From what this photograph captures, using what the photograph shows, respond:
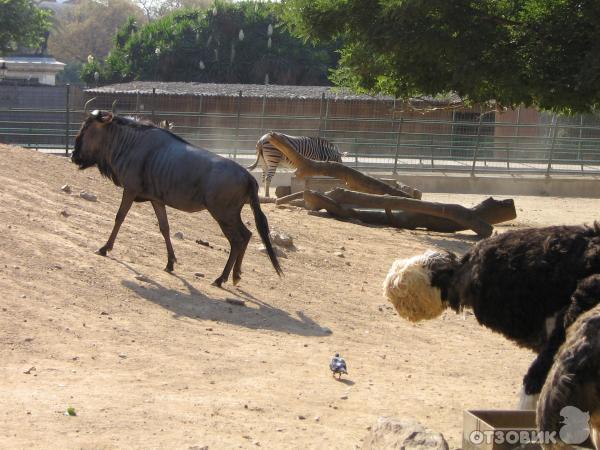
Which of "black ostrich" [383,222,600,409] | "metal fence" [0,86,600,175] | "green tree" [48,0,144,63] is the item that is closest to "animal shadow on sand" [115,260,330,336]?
"black ostrich" [383,222,600,409]

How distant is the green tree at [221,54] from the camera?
152 ft

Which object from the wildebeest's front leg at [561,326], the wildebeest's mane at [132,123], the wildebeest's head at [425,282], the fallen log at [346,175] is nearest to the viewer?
the wildebeest's front leg at [561,326]

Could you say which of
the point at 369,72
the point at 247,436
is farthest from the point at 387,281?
the point at 369,72

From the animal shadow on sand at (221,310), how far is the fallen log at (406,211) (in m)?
5.56

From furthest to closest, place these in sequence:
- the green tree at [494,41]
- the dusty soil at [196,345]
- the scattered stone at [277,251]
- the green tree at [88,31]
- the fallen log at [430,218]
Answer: the green tree at [88,31] < the fallen log at [430,218] < the green tree at [494,41] < the scattered stone at [277,251] < the dusty soil at [196,345]

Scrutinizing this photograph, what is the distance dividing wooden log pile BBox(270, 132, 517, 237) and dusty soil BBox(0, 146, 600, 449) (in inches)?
91.1

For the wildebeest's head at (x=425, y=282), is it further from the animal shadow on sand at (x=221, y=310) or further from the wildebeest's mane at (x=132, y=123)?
the wildebeest's mane at (x=132, y=123)

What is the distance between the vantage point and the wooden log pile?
14.2 meters

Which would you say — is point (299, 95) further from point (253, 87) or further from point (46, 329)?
point (46, 329)

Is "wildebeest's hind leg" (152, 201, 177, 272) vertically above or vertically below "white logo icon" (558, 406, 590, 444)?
below

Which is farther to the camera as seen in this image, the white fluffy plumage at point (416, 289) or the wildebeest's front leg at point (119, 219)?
the wildebeest's front leg at point (119, 219)

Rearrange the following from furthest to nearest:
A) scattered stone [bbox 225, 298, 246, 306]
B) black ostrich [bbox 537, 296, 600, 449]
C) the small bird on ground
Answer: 1. scattered stone [bbox 225, 298, 246, 306]
2. the small bird on ground
3. black ostrich [bbox 537, 296, 600, 449]

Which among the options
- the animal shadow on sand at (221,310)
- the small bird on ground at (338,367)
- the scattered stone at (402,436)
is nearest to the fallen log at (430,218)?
the animal shadow on sand at (221,310)

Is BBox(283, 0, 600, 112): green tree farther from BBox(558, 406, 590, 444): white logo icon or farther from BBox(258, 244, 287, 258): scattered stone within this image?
BBox(558, 406, 590, 444): white logo icon
